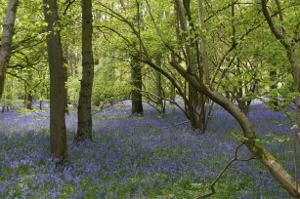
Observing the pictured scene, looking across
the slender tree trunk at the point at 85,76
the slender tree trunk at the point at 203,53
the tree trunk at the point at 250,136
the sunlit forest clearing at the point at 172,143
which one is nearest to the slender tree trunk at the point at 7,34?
the sunlit forest clearing at the point at 172,143

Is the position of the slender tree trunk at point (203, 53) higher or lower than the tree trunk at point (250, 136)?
higher

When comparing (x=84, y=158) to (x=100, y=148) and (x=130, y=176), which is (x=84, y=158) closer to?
(x=100, y=148)

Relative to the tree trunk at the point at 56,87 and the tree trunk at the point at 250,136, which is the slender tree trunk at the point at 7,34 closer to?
the tree trunk at the point at 250,136

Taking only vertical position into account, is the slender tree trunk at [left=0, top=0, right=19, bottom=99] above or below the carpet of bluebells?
above

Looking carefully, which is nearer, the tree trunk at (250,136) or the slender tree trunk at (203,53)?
the tree trunk at (250,136)

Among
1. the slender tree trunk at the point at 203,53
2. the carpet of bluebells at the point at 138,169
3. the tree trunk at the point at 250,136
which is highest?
the slender tree trunk at the point at 203,53

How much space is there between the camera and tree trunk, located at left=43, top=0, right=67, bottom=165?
635 cm

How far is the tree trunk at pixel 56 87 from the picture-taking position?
6348 millimetres

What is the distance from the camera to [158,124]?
12.7 m

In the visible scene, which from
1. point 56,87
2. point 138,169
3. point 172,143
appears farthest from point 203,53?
point 172,143

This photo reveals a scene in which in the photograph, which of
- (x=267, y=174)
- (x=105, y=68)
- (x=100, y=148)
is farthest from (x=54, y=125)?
(x=105, y=68)

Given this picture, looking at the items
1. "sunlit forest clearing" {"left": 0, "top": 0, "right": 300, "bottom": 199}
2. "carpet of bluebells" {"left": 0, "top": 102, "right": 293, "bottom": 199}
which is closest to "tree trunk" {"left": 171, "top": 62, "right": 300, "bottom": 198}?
"sunlit forest clearing" {"left": 0, "top": 0, "right": 300, "bottom": 199}

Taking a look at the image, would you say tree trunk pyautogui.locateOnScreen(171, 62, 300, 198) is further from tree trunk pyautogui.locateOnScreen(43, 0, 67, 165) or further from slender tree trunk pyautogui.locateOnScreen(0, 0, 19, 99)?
tree trunk pyautogui.locateOnScreen(43, 0, 67, 165)

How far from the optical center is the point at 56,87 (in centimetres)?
646
